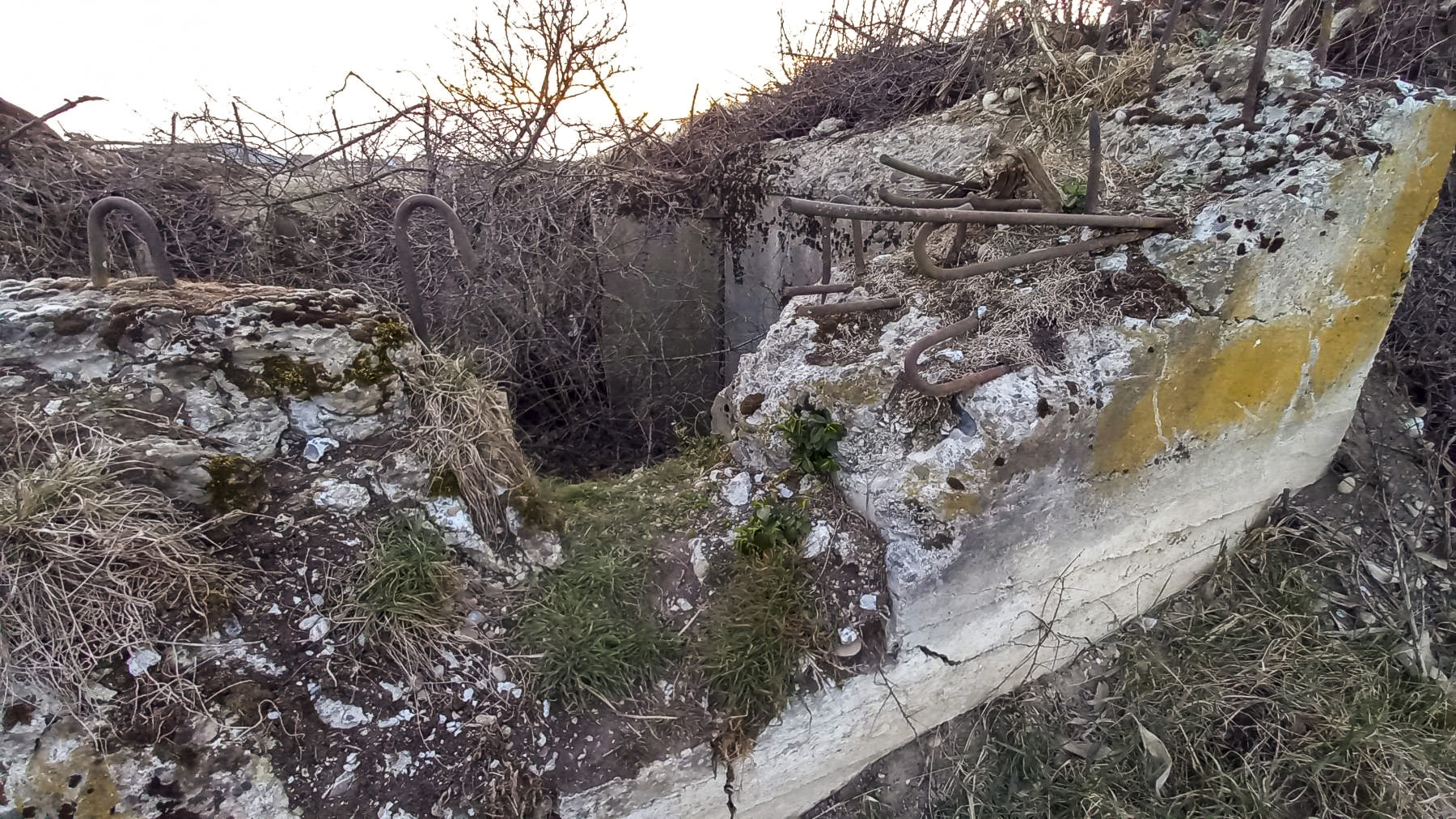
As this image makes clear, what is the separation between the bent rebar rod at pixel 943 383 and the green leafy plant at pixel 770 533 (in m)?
0.53

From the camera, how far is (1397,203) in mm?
2109

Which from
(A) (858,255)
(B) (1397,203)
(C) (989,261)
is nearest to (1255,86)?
(B) (1397,203)

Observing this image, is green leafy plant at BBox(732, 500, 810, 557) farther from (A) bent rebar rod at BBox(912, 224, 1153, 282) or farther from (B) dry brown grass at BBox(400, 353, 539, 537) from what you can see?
(A) bent rebar rod at BBox(912, 224, 1153, 282)

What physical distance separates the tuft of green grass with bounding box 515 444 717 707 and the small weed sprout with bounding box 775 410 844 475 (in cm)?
34

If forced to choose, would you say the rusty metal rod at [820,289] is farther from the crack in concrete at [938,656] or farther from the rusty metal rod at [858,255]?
the crack in concrete at [938,656]

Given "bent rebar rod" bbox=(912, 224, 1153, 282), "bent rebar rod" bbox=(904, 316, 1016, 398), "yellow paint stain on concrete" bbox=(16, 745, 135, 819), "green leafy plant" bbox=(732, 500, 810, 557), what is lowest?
"yellow paint stain on concrete" bbox=(16, 745, 135, 819)

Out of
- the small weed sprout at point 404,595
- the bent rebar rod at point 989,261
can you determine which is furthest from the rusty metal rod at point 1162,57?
the small weed sprout at point 404,595

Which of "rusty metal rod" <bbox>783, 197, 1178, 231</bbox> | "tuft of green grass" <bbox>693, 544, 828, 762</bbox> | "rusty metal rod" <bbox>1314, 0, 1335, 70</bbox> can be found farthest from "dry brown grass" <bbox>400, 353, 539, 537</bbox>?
"rusty metal rod" <bbox>1314, 0, 1335, 70</bbox>

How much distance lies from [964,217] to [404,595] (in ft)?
6.05

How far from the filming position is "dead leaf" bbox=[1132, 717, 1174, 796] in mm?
2061

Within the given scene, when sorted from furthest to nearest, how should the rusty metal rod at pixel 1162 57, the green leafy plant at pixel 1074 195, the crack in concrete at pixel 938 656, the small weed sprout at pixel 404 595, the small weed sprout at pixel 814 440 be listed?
the rusty metal rod at pixel 1162 57 < the green leafy plant at pixel 1074 195 < the small weed sprout at pixel 814 440 < the crack in concrete at pixel 938 656 < the small weed sprout at pixel 404 595

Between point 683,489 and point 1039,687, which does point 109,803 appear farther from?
point 1039,687

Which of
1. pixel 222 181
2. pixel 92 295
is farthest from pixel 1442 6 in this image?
pixel 222 181

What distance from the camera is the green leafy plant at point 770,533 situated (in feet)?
6.39
